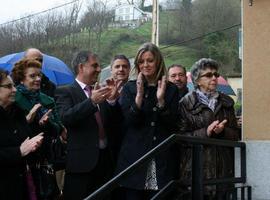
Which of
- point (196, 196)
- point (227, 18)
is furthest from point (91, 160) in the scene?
point (227, 18)

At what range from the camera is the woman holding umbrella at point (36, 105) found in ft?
12.8

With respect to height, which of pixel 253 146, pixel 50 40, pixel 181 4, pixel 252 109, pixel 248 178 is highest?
pixel 181 4

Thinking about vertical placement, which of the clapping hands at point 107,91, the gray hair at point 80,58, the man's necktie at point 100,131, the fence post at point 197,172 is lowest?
the fence post at point 197,172

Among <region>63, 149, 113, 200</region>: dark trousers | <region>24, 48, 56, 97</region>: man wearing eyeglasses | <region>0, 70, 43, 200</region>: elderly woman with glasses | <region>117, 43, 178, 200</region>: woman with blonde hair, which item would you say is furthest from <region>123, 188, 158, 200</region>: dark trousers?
<region>24, 48, 56, 97</region>: man wearing eyeglasses

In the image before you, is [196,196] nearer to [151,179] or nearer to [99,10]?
[151,179]

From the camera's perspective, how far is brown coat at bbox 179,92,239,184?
11.8 ft

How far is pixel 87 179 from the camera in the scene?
12.3ft

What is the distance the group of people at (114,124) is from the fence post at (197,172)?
0.20 m

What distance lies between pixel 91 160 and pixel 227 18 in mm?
38700

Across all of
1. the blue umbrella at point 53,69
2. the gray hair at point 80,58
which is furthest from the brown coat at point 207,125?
the blue umbrella at point 53,69

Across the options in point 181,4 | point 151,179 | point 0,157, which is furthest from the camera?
point 181,4

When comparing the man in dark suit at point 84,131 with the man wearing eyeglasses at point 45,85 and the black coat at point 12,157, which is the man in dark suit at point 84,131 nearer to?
the black coat at point 12,157

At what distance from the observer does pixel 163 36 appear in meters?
50.5

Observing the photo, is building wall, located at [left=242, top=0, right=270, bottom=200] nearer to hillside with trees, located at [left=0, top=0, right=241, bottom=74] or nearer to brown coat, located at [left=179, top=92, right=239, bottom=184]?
brown coat, located at [left=179, top=92, right=239, bottom=184]
